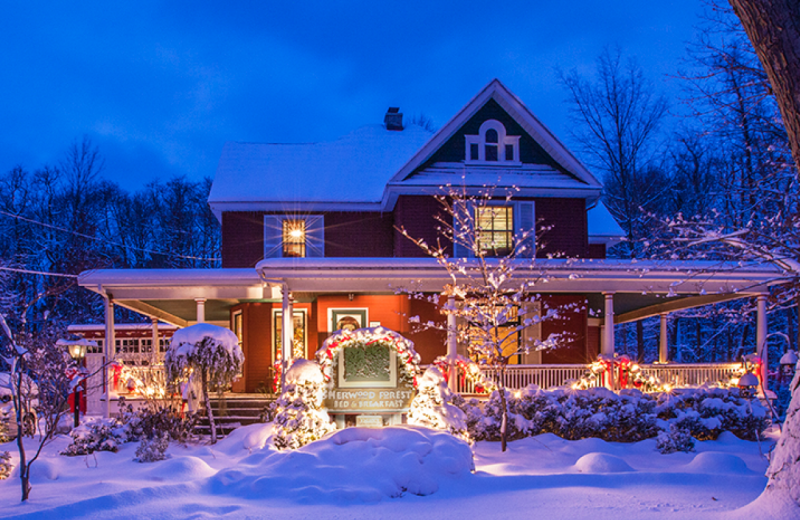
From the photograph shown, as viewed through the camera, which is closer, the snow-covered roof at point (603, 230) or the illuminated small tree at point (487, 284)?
the illuminated small tree at point (487, 284)

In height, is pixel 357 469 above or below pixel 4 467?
above

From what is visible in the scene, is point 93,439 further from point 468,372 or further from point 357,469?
point 468,372

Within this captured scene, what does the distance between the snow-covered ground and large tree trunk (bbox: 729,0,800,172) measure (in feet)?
9.99

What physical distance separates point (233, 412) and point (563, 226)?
9589 millimetres

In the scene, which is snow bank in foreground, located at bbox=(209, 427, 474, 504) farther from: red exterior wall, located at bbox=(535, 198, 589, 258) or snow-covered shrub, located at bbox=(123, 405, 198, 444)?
red exterior wall, located at bbox=(535, 198, 589, 258)

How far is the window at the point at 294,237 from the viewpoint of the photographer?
17.1m

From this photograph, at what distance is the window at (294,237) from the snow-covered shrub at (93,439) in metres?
7.15

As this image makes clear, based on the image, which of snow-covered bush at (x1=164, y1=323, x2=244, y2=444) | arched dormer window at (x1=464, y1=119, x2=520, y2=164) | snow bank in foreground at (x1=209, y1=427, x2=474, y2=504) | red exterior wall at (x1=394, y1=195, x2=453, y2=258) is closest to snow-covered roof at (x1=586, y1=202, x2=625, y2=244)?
arched dormer window at (x1=464, y1=119, x2=520, y2=164)

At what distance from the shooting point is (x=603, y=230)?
18672mm

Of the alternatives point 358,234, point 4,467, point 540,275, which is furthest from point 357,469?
point 358,234

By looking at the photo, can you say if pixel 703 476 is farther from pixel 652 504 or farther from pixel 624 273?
pixel 624 273

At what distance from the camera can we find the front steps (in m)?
12.5

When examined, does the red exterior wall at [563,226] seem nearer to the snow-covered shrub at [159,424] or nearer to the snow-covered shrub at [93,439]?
the snow-covered shrub at [159,424]

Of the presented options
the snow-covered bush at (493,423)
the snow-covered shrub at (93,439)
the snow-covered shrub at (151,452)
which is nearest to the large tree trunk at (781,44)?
the snow-covered bush at (493,423)
